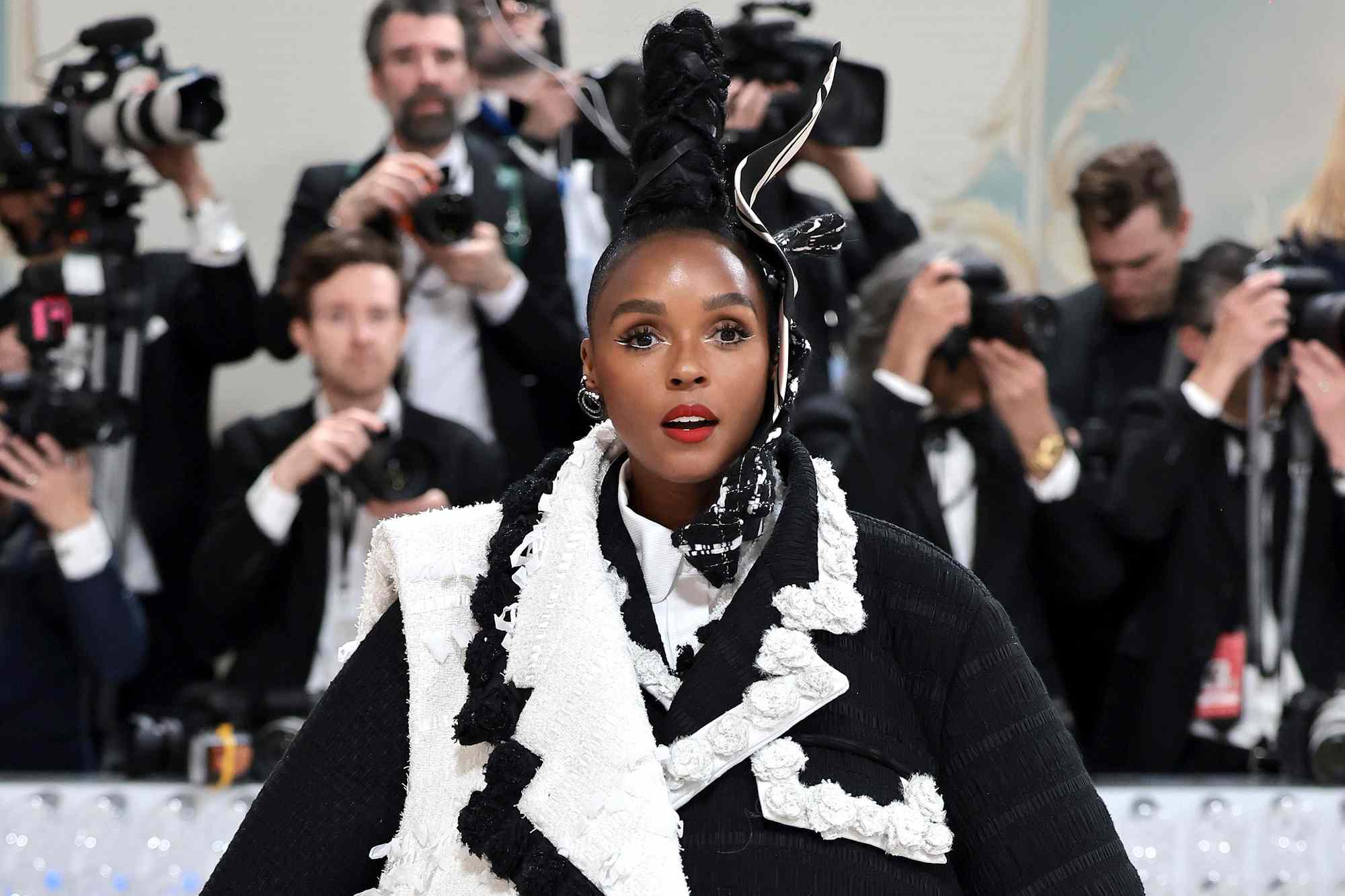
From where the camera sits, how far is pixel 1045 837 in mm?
1461

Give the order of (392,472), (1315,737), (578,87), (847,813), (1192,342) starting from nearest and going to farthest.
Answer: (847,813)
(1315,737)
(392,472)
(578,87)
(1192,342)

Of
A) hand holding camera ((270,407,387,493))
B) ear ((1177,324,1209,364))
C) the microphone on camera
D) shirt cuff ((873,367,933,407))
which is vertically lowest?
hand holding camera ((270,407,387,493))

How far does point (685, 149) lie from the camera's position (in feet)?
5.02

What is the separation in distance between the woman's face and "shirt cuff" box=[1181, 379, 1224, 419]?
218 centimetres

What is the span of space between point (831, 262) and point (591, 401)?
1.90 meters

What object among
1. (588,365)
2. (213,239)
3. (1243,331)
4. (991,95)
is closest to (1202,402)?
(1243,331)

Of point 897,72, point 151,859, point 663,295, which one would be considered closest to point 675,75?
point 663,295

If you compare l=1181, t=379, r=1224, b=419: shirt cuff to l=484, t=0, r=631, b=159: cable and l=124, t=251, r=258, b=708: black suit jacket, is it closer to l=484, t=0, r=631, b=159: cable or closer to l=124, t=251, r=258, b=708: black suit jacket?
l=484, t=0, r=631, b=159: cable

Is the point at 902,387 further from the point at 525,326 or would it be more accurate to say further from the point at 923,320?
the point at 525,326

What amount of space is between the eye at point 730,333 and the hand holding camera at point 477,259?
1.91m

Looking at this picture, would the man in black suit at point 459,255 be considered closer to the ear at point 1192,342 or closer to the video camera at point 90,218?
the video camera at point 90,218

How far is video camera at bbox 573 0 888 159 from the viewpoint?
3.35 meters

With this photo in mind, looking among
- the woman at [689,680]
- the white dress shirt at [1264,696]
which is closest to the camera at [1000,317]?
the white dress shirt at [1264,696]

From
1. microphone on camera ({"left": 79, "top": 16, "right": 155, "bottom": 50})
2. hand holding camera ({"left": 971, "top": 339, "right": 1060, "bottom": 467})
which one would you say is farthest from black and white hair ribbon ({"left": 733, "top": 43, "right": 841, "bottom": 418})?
microphone on camera ({"left": 79, "top": 16, "right": 155, "bottom": 50})
